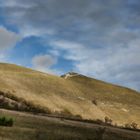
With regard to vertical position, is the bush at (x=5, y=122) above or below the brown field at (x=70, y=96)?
below

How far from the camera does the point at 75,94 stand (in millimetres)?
108000

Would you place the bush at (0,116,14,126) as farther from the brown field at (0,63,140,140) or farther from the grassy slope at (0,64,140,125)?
the grassy slope at (0,64,140,125)

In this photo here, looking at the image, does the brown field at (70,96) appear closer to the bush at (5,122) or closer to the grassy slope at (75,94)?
the grassy slope at (75,94)

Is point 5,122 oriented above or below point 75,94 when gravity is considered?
below

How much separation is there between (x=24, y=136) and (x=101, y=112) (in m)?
71.2

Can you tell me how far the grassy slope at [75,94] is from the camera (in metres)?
87.5

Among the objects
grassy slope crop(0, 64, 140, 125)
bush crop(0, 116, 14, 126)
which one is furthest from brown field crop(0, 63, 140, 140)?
bush crop(0, 116, 14, 126)

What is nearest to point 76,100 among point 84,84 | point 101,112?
point 101,112

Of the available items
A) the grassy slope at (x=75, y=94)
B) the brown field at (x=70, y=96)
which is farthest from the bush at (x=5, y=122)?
the grassy slope at (x=75, y=94)

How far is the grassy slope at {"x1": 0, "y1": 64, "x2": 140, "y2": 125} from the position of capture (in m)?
87.5

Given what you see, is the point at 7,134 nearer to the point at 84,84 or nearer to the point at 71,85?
the point at 71,85

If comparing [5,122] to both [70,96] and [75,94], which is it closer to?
[70,96]

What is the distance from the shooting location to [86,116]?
293 feet

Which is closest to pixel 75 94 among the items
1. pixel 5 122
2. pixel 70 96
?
pixel 70 96
